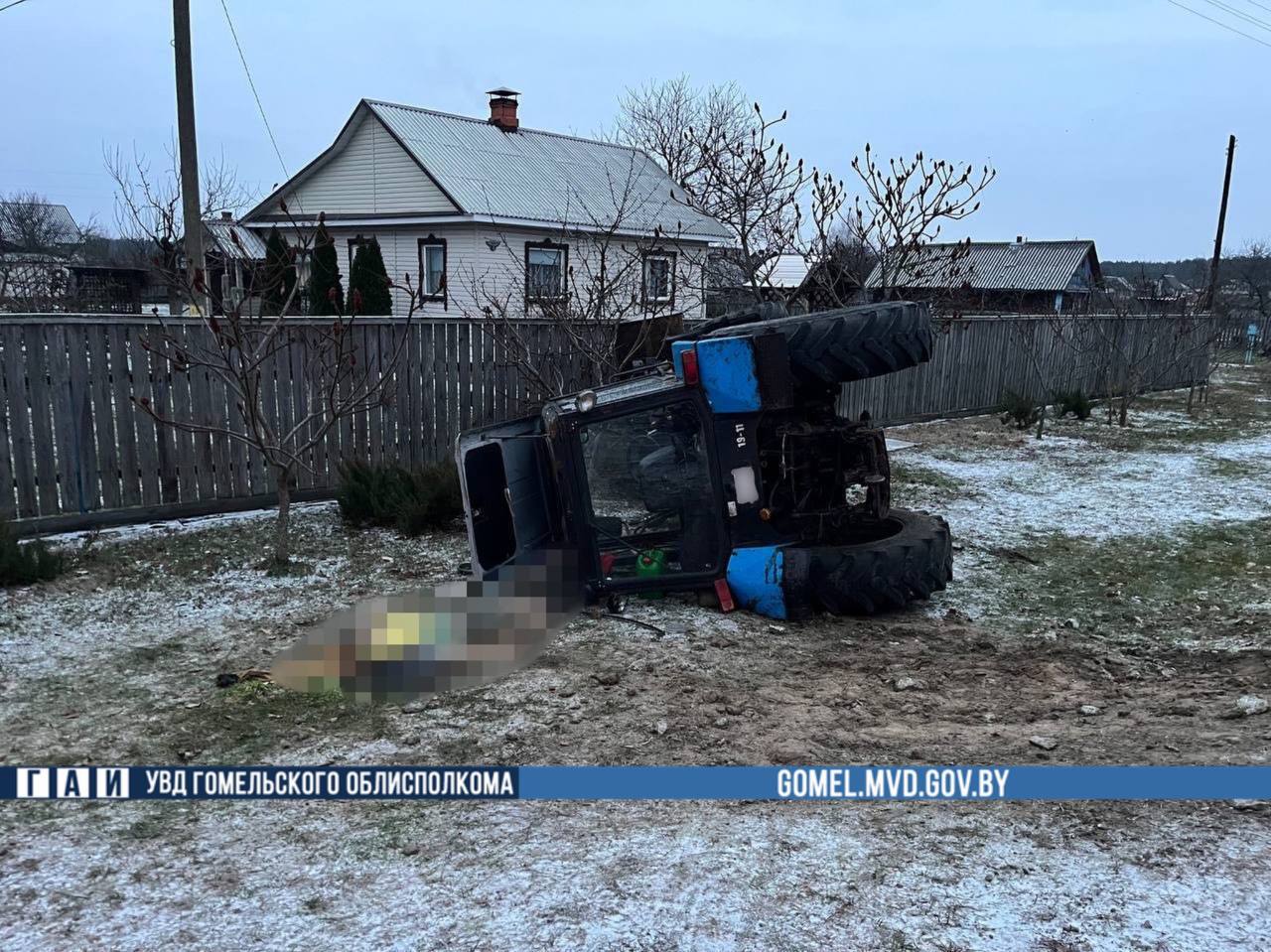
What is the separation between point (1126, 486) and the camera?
10430 mm

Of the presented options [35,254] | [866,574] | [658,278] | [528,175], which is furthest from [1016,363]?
[35,254]

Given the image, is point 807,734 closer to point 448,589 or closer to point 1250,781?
point 1250,781

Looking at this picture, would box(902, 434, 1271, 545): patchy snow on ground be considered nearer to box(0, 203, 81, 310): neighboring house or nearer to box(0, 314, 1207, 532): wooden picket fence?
box(0, 314, 1207, 532): wooden picket fence

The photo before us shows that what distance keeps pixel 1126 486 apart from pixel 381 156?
17803 mm

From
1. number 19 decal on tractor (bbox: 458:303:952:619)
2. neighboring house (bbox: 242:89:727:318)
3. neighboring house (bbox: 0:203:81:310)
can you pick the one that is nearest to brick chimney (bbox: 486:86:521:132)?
neighboring house (bbox: 242:89:727:318)

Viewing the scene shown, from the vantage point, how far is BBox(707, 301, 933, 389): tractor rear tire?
5.47 m

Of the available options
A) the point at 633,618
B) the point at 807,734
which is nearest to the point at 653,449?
the point at 633,618

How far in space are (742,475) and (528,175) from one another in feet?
60.1

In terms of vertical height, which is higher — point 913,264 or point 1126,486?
point 913,264

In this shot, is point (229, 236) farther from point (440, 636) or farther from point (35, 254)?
point (440, 636)

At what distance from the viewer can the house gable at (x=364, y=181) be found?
21312mm

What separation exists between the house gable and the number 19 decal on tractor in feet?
52.9

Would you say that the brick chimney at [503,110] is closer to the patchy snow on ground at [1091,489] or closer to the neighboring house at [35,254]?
the neighboring house at [35,254]

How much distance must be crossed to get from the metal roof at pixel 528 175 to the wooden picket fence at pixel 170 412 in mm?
10502
